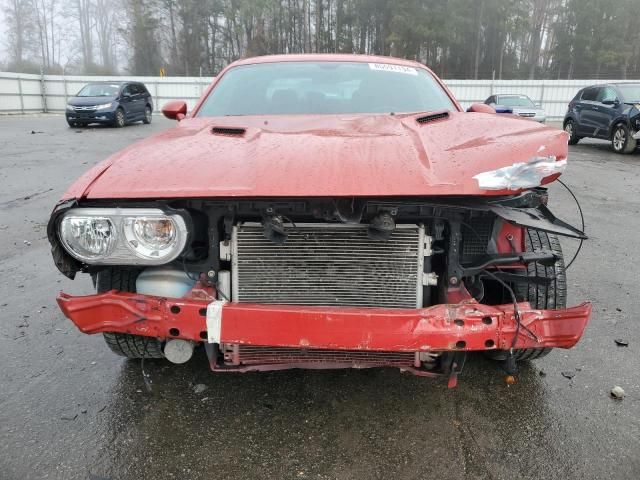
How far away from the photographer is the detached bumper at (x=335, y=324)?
5.82 ft

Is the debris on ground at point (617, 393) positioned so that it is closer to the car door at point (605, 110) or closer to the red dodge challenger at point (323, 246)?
the red dodge challenger at point (323, 246)

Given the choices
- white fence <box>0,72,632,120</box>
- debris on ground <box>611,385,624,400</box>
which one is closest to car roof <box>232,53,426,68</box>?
debris on ground <box>611,385,624,400</box>

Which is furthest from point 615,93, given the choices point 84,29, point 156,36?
point 84,29

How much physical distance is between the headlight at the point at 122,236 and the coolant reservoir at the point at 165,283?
0.15 m

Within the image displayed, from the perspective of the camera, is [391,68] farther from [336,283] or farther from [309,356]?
[309,356]

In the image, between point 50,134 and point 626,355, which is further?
point 50,134

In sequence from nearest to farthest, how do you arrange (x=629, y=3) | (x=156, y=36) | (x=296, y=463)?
(x=296, y=463) < (x=629, y=3) < (x=156, y=36)

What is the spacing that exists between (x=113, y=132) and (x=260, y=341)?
1542 cm

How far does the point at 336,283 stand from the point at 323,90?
1630 millimetres

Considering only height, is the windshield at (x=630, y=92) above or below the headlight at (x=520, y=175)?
above

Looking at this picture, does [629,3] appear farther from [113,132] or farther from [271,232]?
[271,232]

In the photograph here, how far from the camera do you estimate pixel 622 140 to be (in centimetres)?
1184

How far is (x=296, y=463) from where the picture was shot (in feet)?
6.52

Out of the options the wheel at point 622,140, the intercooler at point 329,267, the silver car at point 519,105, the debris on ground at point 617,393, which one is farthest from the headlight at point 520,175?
the silver car at point 519,105
